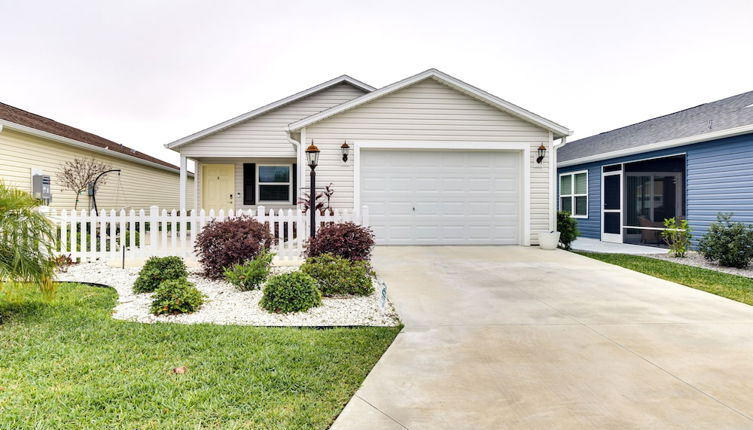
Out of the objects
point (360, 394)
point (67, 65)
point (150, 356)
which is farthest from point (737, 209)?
point (67, 65)

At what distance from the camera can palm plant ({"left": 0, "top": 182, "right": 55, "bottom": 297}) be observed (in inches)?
146

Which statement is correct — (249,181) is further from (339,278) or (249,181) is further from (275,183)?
(339,278)

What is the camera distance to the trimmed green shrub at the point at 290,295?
4246 mm

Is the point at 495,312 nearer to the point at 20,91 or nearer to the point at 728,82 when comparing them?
the point at 728,82

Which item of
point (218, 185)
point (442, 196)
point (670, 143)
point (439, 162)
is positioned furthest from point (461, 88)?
point (218, 185)

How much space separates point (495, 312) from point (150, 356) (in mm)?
3306

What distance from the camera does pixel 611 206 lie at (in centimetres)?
1192

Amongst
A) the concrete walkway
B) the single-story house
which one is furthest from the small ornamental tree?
the concrete walkway

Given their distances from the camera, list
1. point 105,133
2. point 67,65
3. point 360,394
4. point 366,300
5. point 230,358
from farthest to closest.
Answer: point 105,133 < point 67,65 < point 366,300 < point 230,358 < point 360,394

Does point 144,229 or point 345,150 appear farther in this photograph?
point 345,150

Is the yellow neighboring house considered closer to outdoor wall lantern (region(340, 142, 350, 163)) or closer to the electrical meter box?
the electrical meter box

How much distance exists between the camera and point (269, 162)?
42.7 feet

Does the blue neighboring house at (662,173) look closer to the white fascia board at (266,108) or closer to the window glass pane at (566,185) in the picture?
the window glass pane at (566,185)

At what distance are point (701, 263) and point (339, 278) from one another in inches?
307
